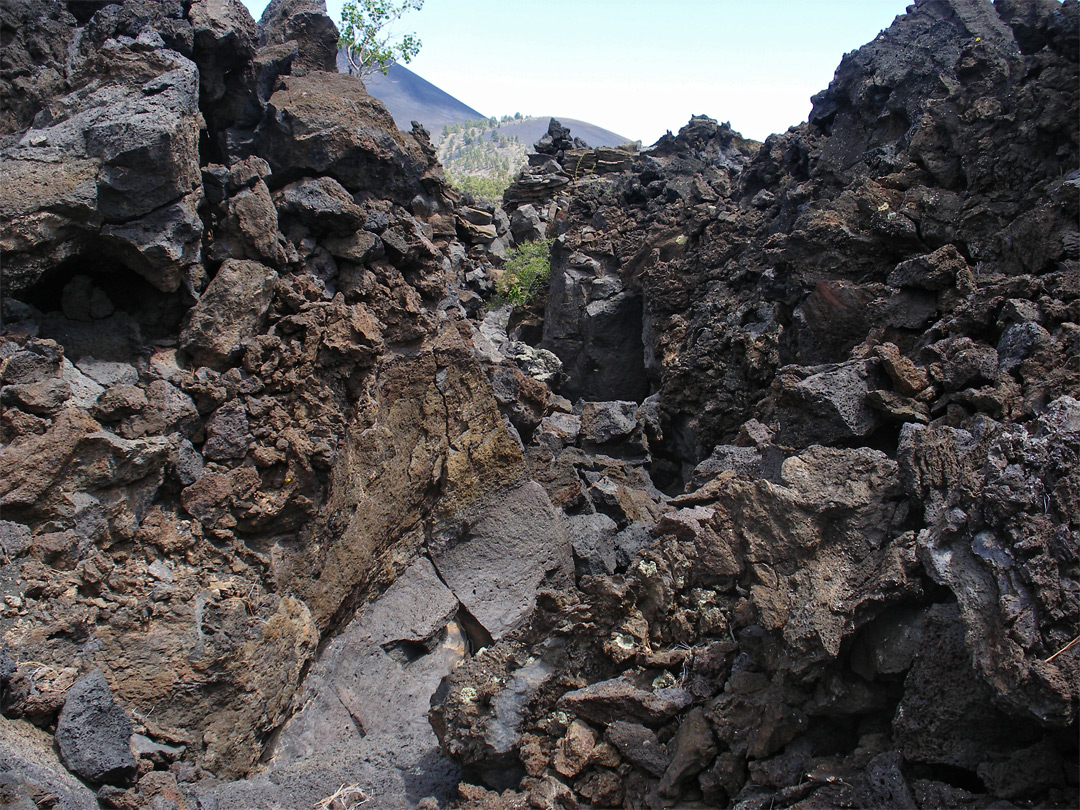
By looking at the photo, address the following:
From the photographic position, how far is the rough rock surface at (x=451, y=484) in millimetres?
4703

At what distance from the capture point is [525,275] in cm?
2141

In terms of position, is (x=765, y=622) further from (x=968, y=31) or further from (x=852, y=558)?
(x=968, y=31)

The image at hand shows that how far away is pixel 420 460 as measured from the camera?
9.14 metres

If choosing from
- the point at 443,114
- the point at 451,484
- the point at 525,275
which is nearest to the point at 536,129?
the point at 443,114

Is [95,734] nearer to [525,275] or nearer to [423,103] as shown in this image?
[525,275]

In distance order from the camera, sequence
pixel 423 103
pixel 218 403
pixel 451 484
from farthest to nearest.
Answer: pixel 423 103 < pixel 451 484 < pixel 218 403

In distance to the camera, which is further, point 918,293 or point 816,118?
point 816,118

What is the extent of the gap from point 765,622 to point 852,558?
786 mm

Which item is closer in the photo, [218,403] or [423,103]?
[218,403]

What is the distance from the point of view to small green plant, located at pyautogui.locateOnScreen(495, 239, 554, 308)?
21.2m

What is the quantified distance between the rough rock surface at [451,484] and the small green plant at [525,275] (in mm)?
9079

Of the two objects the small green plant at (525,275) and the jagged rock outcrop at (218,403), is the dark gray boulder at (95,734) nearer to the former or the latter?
the jagged rock outcrop at (218,403)

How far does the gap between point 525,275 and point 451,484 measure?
13.0 meters

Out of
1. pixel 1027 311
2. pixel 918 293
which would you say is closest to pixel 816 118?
pixel 918 293
